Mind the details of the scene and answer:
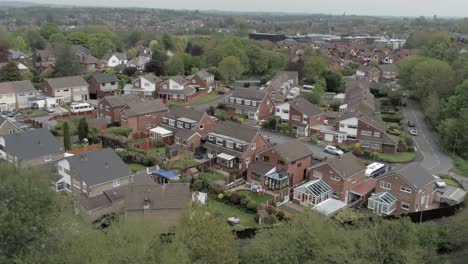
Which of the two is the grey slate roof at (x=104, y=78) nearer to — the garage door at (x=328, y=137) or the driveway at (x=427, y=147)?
the garage door at (x=328, y=137)

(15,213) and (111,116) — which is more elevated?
(15,213)

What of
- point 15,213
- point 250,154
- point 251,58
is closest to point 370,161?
point 250,154

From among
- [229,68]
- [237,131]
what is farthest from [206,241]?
[229,68]

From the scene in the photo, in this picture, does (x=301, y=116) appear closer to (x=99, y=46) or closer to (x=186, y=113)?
(x=186, y=113)

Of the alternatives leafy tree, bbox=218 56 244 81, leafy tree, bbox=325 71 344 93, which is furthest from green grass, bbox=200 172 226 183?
leafy tree, bbox=218 56 244 81

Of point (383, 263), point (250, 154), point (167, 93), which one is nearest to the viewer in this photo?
point (383, 263)

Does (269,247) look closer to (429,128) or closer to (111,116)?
(111,116)
